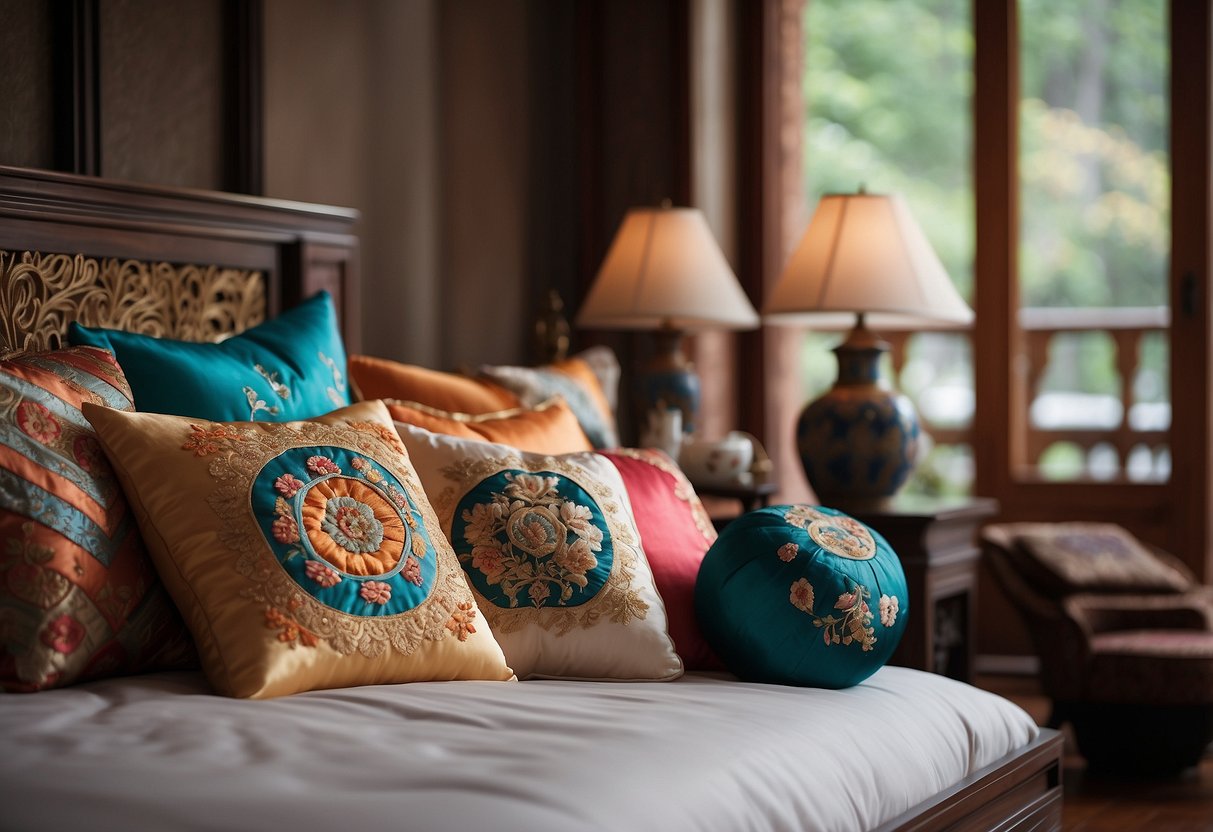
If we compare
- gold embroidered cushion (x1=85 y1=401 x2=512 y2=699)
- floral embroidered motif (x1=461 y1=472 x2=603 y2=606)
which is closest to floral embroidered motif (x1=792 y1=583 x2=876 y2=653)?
floral embroidered motif (x1=461 y1=472 x2=603 y2=606)

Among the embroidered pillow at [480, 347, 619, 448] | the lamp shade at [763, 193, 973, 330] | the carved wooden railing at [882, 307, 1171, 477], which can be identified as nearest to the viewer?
the embroidered pillow at [480, 347, 619, 448]

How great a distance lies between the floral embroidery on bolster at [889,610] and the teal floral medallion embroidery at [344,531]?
645mm

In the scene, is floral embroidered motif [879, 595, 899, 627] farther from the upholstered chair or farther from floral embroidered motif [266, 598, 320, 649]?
the upholstered chair

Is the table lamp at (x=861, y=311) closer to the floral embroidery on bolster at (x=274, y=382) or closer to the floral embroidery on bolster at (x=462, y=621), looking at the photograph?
the floral embroidery on bolster at (x=274, y=382)

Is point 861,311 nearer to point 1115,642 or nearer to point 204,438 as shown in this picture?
point 1115,642

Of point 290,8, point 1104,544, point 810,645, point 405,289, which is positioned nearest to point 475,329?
point 405,289

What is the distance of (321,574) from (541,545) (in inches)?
14.5

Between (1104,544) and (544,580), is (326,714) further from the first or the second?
(1104,544)

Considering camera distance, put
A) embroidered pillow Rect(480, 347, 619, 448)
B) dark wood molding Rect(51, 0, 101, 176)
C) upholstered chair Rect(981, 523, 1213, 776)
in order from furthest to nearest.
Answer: upholstered chair Rect(981, 523, 1213, 776), embroidered pillow Rect(480, 347, 619, 448), dark wood molding Rect(51, 0, 101, 176)

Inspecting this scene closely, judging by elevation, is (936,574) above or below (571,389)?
below

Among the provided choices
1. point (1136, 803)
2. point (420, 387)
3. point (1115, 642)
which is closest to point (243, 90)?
point (420, 387)

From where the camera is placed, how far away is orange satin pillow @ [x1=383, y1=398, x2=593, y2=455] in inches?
91.2

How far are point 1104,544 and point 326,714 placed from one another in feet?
9.22

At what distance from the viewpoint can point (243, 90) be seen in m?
2.92
